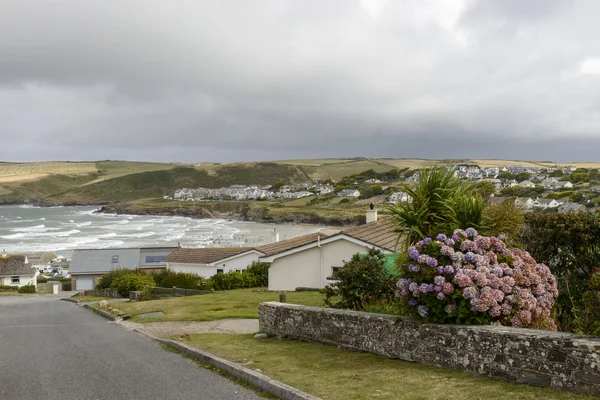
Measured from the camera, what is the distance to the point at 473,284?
821 cm

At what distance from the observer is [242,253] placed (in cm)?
4284

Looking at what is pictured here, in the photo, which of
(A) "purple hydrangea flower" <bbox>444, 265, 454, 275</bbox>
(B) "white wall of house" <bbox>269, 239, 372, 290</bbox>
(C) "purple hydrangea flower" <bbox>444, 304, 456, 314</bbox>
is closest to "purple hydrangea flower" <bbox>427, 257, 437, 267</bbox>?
(A) "purple hydrangea flower" <bbox>444, 265, 454, 275</bbox>

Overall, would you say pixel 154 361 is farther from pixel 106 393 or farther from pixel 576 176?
pixel 576 176

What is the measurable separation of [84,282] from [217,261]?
27223 mm

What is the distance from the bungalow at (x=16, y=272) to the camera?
224 ft

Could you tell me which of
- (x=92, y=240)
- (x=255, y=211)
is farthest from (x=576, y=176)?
(x=92, y=240)

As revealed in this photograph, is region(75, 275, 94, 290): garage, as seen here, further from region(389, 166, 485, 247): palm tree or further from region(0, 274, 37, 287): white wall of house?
region(389, 166, 485, 247): palm tree

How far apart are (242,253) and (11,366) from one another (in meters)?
31.5

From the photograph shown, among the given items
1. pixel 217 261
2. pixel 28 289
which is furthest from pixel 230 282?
pixel 28 289

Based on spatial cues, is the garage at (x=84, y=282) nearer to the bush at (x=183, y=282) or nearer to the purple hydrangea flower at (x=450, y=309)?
the bush at (x=183, y=282)

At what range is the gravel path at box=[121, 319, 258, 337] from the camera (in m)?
15.0

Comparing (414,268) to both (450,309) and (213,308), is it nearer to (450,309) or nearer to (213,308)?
(450,309)

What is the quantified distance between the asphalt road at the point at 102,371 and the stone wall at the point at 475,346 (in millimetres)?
2429

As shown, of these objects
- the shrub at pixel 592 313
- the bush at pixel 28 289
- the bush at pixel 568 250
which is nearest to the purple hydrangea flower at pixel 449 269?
the shrub at pixel 592 313
